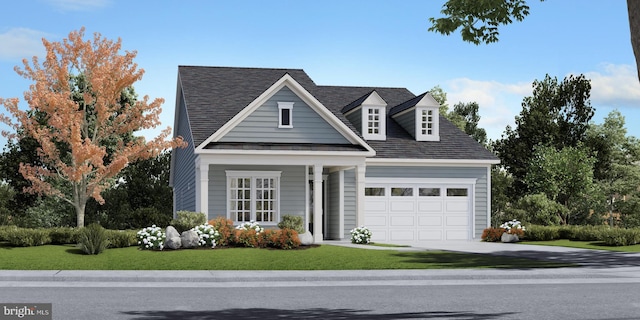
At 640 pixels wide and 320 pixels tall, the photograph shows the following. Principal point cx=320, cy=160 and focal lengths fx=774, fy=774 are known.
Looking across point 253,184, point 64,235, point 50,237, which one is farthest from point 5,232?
point 253,184

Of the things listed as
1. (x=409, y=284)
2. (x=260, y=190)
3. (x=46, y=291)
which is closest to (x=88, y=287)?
(x=46, y=291)

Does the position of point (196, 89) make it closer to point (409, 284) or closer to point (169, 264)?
point (169, 264)

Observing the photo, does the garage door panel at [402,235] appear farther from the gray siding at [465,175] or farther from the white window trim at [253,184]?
the white window trim at [253,184]

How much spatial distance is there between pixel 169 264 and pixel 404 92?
76.4ft

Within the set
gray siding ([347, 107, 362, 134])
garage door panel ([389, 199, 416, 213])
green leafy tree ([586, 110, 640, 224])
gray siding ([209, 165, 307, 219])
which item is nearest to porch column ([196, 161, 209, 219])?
gray siding ([209, 165, 307, 219])

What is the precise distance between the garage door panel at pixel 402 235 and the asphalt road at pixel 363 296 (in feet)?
47.3

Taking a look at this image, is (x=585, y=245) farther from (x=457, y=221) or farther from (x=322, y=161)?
(x=322, y=161)

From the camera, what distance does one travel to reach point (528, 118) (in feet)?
171

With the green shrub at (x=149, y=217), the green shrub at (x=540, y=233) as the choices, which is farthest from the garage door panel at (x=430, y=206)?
the green shrub at (x=149, y=217)

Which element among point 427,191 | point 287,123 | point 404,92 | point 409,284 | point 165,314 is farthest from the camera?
point 404,92

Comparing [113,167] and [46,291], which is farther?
[113,167]

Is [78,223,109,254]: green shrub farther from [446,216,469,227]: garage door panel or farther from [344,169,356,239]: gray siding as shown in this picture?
[446,216,469,227]: garage door panel

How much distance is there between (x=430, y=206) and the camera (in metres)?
34.0

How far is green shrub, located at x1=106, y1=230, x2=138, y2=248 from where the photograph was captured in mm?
Answer: 24141
